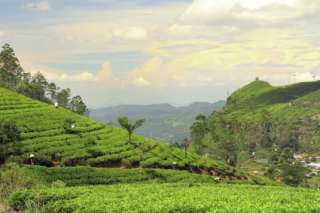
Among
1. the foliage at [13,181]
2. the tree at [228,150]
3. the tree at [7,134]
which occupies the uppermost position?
the tree at [7,134]

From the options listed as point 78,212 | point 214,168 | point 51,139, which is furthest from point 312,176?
point 78,212

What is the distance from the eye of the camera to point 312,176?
6752 inches

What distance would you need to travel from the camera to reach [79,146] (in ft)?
297

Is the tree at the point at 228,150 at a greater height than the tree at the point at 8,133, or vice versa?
the tree at the point at 8,133

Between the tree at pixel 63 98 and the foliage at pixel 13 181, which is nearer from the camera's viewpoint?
the foliage at pixel 13 181

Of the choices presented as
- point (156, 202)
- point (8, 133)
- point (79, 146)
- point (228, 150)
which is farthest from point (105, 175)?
point (228, 150)

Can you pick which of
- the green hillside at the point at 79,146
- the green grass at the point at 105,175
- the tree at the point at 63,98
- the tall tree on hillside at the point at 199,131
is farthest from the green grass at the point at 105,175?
the tree at the point at 63,98

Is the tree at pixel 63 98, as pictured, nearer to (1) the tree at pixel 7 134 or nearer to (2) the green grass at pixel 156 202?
(1) the tree at pixel 7 134

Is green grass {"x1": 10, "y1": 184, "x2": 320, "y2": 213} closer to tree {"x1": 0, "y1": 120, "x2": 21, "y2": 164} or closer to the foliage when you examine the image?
the foliage

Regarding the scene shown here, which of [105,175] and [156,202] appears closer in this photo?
[156,202]

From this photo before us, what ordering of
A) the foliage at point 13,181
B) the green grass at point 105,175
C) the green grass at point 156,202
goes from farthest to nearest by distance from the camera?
the green grass at point 105,175
the foliage at point 13,181
the green grass at point 156,202

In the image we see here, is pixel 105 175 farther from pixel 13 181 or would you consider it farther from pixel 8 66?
pixel 8 66

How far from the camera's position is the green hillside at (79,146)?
8438cm

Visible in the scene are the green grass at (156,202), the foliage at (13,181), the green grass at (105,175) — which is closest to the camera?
the green grass at (156,202)
